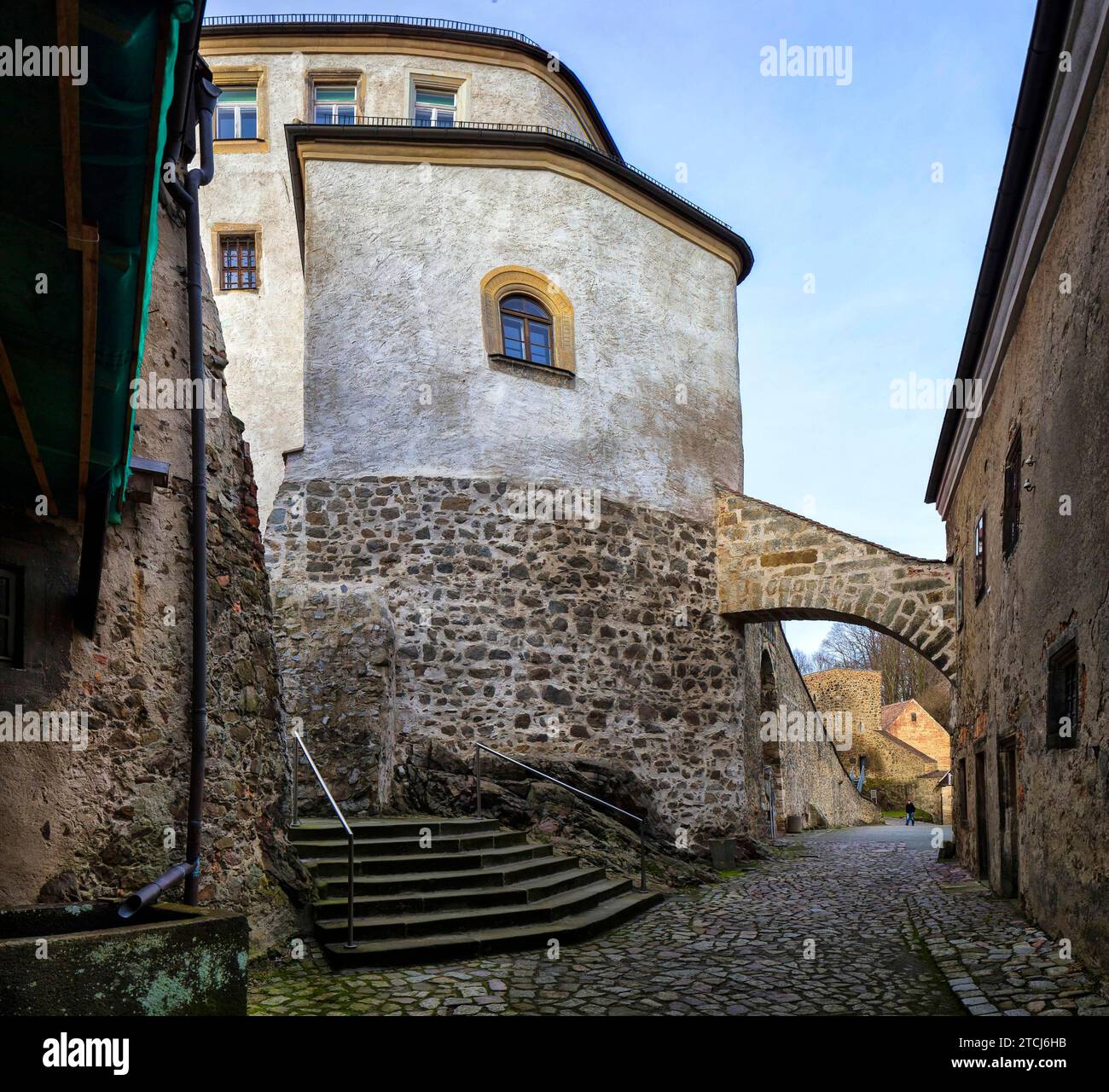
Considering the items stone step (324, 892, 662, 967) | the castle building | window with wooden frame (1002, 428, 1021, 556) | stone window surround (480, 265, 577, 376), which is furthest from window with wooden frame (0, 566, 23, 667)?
stone window surround (480, 265, 577, 376)

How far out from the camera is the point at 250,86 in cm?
1683

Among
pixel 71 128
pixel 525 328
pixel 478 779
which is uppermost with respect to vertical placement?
pixel 525 328

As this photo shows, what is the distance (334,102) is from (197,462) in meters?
12.9

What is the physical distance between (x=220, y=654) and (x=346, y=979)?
2.22 m

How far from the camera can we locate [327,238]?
13.0 metres

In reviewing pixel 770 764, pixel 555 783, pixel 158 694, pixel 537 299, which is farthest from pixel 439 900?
pixel 770 764

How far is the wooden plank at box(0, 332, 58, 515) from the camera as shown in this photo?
12.3 feet

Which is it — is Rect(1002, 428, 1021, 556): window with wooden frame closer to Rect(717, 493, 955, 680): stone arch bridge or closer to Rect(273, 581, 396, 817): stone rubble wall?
Rect(717, 493, 955, 680): stone arch bridge

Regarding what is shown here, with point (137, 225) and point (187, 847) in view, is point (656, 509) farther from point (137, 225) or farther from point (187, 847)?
point (137, 225)

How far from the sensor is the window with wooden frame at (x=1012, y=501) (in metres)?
8.32

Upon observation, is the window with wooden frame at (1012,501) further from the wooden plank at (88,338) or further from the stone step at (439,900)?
the wooden plank at (88,338)

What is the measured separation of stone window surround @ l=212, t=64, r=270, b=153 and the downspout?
1114 cm

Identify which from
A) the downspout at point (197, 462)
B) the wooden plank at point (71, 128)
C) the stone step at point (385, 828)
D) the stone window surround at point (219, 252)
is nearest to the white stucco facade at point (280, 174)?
the stone window surround at point (219, 252)

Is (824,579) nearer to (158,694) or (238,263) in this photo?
(158,694)
